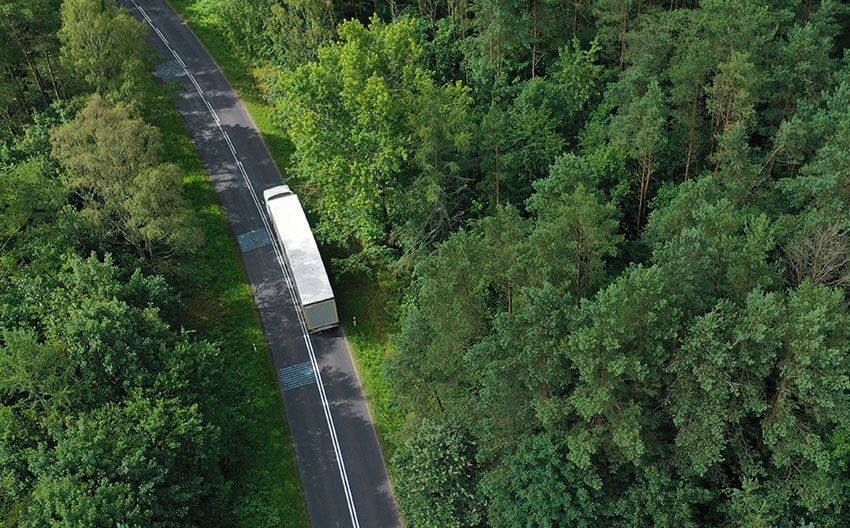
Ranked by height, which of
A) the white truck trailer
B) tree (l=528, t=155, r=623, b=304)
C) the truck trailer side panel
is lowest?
the truck trailer side panel

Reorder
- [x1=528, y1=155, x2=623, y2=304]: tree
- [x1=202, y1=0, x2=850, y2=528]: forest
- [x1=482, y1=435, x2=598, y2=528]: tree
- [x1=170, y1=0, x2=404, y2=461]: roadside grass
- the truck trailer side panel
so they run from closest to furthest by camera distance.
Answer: [x1=202, y1=0, x2=850, y2=528]: forest < [x1=482, y1=435, x2=598, y2=528]: tree < [x1=528, y1=155, x2=623, y2=304]: tree < [x1=170, y1=0, x2=404, y2=461]: roadside grass < the truck trailer side panel

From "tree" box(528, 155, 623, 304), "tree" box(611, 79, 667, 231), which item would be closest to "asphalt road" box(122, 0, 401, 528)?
"tree" box(528, 155, 623, 304)

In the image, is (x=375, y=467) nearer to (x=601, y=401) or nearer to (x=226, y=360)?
(x=226, y=360)

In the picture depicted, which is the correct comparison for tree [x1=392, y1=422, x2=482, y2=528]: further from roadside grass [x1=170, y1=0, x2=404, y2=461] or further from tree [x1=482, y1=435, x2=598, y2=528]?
roadside grass [x1=170, y1=0, x2=404, y2=461]

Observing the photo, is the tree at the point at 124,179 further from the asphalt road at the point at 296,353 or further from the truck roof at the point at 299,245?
the asphalt road at the point at 296,353

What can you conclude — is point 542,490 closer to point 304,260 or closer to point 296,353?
point 296,353

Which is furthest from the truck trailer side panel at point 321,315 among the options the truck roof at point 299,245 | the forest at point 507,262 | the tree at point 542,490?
the tree at point 542,490
